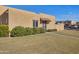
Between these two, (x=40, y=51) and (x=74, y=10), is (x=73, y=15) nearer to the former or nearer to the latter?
(x=74, y=10)

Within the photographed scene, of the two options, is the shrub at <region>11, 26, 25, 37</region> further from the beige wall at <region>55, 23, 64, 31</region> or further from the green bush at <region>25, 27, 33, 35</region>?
the beige wall at <region>55, 23, 64, 31</region>

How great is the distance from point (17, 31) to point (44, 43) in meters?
1.42

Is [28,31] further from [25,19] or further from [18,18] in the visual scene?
[18,18]

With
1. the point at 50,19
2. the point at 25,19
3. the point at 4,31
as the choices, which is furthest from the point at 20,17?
the point at 50,19

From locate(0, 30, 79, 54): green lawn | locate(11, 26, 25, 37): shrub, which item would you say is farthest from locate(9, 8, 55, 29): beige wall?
locate(0, 30, 79, 54): green lawn

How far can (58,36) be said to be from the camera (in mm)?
11617

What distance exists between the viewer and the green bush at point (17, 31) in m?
11.5

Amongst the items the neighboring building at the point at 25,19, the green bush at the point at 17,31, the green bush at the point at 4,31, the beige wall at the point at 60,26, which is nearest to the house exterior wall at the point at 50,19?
the neighboring building at the point at 25,19

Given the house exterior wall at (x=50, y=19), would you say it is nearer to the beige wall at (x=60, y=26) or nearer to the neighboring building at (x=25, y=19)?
the neighboring building at (x=25, y=19)

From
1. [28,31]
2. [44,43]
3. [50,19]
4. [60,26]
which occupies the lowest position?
[44,43]

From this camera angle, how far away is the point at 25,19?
464 inches

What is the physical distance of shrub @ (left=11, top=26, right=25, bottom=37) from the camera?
453 inches

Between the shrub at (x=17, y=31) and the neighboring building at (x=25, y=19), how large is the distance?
0.14m
